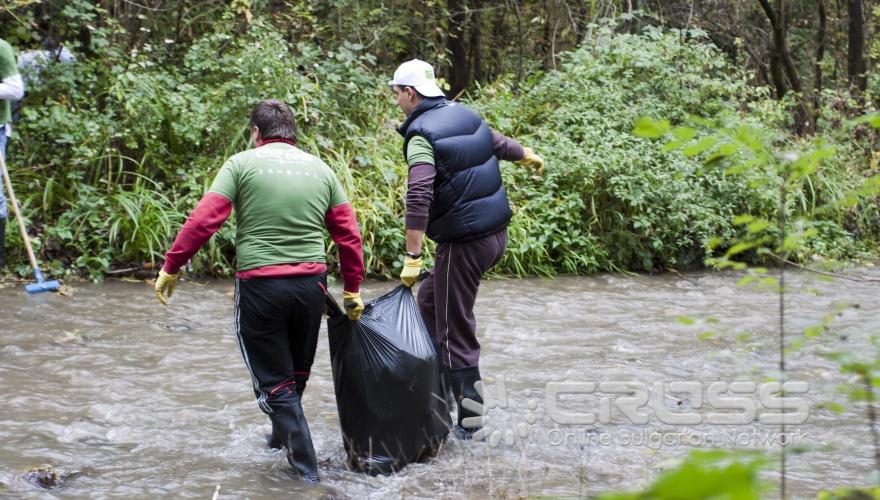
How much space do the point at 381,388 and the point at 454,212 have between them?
0.91m

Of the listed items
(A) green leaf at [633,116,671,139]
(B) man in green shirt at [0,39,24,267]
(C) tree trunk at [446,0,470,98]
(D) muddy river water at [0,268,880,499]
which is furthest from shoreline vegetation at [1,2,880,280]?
(A) green leaf at [633,116,671,139]

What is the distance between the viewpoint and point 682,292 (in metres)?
8.59

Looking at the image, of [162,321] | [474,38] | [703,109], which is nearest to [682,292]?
[703,109]

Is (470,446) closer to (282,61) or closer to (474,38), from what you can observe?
(282,61)

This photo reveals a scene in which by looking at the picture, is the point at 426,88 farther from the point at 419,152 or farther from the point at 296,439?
the point at 296,439

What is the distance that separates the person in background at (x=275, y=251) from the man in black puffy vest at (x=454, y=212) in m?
0.53

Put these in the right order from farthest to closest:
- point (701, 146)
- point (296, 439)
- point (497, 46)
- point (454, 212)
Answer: point (497, 46), point (454, 212), point (296, 439), point (701, 146)

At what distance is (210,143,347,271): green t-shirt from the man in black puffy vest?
56 centimetres

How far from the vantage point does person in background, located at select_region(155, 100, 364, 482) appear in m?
3.82

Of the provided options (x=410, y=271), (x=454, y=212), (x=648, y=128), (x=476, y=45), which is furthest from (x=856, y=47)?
(x=648, y=128)

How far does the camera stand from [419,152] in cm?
432

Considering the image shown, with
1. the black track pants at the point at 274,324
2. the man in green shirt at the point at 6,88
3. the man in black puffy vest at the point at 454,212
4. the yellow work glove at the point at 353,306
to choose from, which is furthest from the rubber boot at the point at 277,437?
the man in green shirt at the point at 6,88

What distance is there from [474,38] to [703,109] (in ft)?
14.0

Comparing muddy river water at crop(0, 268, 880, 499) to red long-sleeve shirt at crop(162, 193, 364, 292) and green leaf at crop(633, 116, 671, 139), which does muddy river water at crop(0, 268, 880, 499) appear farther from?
red long-sleeve shirt at crop(162, 193, 364, 292)
